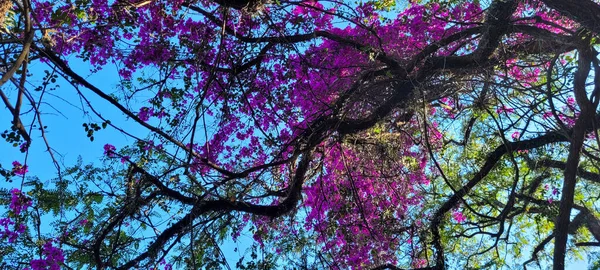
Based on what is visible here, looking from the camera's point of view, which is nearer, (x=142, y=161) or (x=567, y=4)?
(x=567, y=4)

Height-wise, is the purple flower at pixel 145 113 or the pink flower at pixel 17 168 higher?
the purple flower at pixel 145 113

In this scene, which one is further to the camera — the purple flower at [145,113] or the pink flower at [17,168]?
the purple flower at [145,113]

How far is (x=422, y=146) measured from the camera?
→ 551 cm

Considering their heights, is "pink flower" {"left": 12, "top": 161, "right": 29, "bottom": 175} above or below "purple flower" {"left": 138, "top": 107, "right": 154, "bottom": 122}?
below

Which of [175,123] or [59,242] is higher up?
[175,123]

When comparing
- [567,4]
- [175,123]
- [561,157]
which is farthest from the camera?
[561,157]

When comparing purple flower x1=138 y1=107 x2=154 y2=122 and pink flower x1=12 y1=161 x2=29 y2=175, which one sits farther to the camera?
purple flower x1=138 y1=107 x2=154 y2=122

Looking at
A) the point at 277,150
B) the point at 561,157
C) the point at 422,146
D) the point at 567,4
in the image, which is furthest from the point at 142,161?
the point at 561,157

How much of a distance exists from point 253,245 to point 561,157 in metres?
4.05

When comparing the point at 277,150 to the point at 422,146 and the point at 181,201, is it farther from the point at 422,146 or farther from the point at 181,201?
the point at 422,146

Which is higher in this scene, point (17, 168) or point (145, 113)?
point (145, 113)

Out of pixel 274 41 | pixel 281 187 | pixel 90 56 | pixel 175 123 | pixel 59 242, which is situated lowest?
pixel 59 242

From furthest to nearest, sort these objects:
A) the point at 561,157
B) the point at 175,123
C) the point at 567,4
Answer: the point at 561,157
the point at 175,123
the point at 567,4

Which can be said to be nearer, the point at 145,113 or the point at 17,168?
the point at 17,168
